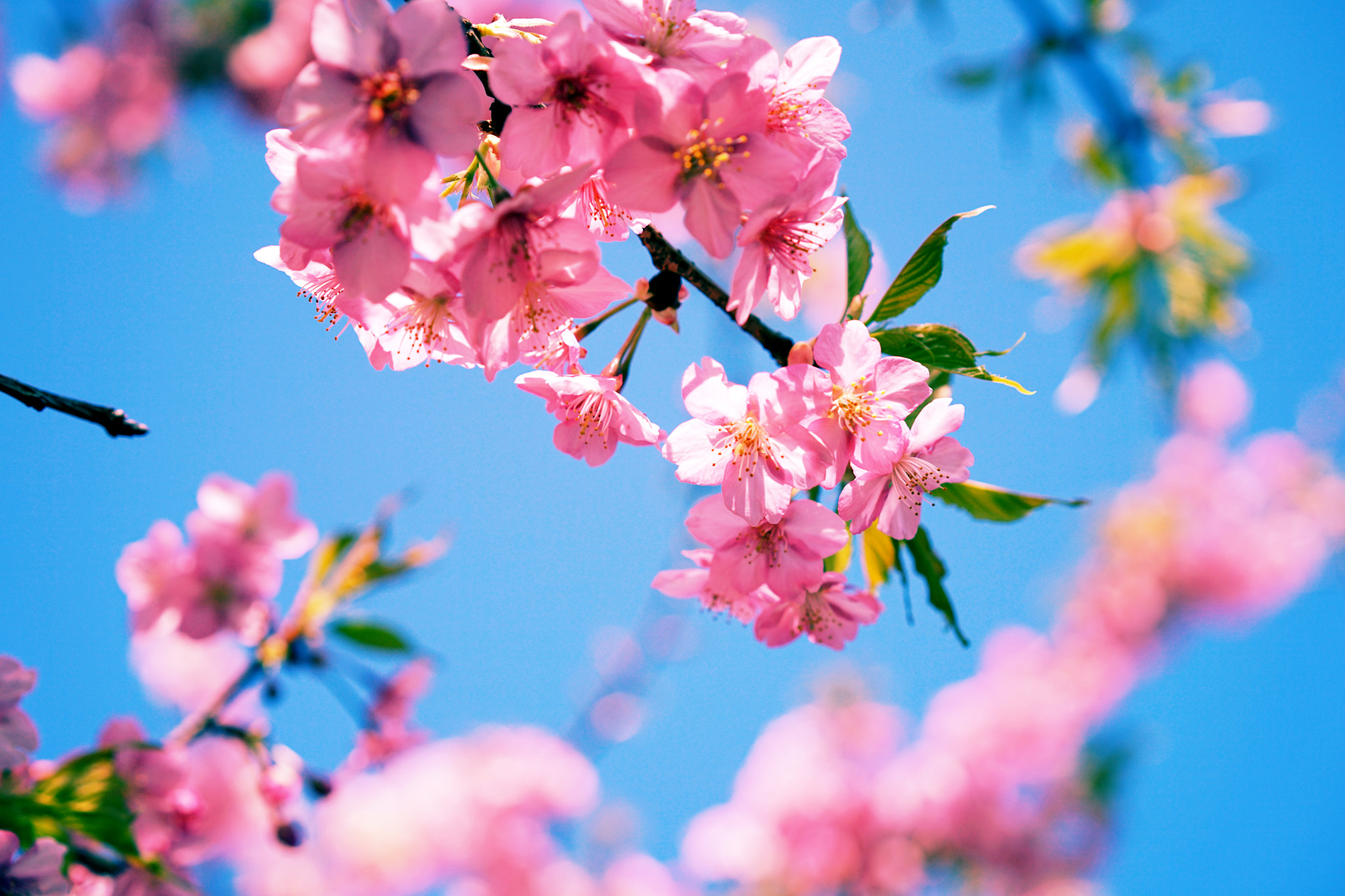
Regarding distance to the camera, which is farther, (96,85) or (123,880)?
(96,85)

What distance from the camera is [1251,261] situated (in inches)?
116

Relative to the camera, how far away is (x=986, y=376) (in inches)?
32.1

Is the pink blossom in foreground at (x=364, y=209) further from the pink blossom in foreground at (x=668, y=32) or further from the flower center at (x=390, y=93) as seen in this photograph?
the pink blossom in foreground at (x=668, y=32)

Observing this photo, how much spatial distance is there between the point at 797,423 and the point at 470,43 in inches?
22.3

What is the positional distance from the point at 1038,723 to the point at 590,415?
6.97 m

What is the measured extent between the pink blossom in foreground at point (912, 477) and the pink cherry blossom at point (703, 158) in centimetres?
33

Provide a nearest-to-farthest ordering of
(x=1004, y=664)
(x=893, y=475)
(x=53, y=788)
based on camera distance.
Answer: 1. (x=893, y=475)
2. (x=53, y=788)
3. (x=1004, y=664)

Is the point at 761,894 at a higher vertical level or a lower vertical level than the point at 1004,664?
lower

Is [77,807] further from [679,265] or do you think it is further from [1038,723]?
[1038,723]

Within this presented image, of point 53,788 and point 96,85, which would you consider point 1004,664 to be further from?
point 96,85

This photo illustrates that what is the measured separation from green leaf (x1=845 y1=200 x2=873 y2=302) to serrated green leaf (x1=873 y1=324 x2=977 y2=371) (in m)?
0.10

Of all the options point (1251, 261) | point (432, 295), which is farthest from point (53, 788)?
point (1251, 261)

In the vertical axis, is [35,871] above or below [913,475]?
below

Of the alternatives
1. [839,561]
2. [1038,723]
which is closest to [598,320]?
[839,561]
